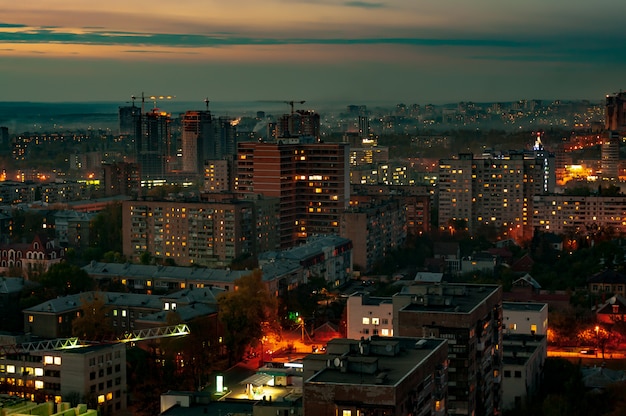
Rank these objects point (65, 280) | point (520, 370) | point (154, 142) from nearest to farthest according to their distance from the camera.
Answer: point (520, 370) → point (65, 280) → point (154, 142)

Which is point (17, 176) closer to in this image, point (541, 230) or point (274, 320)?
point (541, 230)

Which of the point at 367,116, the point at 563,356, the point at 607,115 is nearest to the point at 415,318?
the point at 563,356

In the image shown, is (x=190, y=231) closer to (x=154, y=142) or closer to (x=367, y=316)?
(x=367, y=316)

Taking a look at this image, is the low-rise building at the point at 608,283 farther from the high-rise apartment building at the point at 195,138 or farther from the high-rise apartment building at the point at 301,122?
the high-rise apartment building at the point at 195,138

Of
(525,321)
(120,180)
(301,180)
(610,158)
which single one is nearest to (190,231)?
(301,180)

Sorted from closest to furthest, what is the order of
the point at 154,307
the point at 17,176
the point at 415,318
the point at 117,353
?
the point at 415,318, the point at 117,353, the point at 154,307, the point at 17,176

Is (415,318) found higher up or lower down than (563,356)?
higher up

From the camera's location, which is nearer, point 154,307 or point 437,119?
point 154,307
